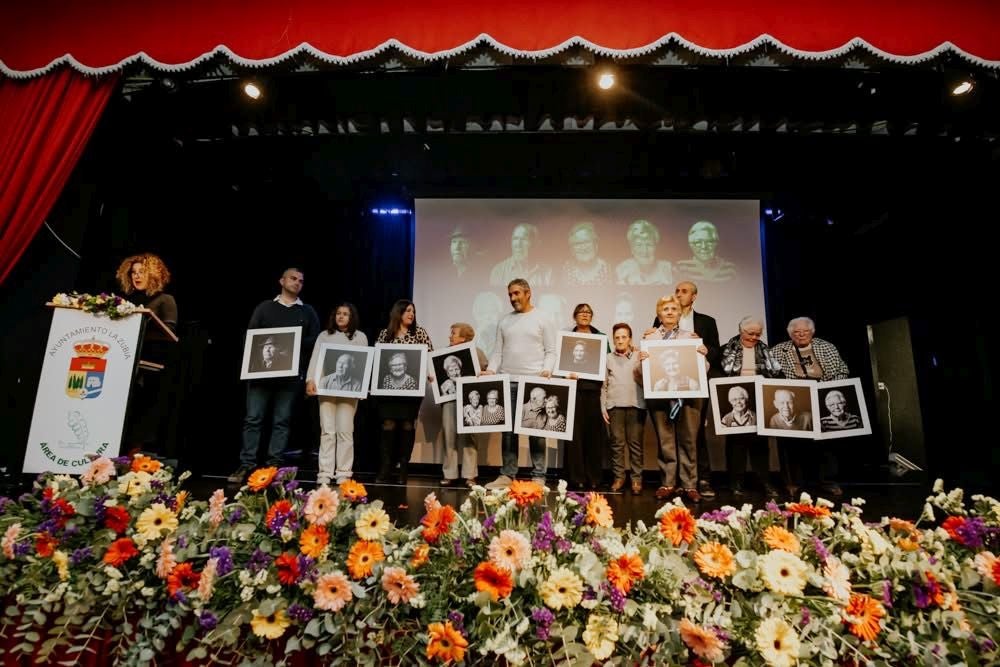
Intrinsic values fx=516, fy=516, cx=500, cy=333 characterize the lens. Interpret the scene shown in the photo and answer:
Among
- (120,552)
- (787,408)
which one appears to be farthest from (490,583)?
(787,408)

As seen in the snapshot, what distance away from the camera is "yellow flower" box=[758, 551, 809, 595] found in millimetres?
1137

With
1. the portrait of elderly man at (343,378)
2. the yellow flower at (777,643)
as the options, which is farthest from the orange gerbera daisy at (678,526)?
the portrait of elderly man at (343,378)

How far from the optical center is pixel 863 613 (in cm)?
113

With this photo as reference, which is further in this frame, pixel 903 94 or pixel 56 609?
pixel 903 94

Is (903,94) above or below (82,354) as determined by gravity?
above

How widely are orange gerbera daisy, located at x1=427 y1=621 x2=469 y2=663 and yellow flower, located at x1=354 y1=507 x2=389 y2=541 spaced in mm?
308

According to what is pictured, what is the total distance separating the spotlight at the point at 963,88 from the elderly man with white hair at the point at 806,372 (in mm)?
2156

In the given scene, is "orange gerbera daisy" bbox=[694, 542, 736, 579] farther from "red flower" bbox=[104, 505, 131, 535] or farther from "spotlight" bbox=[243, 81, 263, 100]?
"spotlight" bbox=[243, 81, 263, 100]

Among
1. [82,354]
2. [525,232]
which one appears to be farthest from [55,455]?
[525,232]

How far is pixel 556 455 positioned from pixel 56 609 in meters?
4.29

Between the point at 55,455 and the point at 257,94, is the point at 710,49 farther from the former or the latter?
the point at 55,455

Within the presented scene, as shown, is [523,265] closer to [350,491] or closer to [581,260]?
[581,260]

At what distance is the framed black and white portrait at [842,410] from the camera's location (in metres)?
3.60

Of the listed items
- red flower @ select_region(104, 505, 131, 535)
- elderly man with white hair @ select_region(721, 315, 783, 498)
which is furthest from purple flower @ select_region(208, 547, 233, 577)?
elderly man with white hair @ select_region(721, 315, 783, 498)
